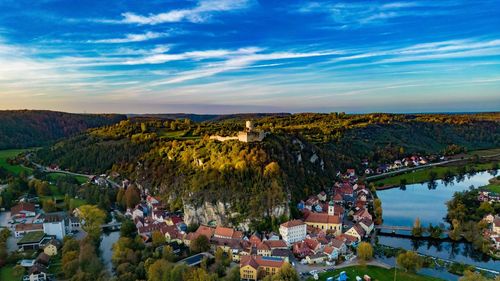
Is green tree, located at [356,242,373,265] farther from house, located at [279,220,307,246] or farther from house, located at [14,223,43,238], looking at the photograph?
house, located at [14,223,43,238]

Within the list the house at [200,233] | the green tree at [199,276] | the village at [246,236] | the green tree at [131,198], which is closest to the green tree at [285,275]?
the village at [246,236]

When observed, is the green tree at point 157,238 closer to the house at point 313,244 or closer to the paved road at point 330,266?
the paved road at point 330,266

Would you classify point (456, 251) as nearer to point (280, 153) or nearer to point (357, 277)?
point (357, 277)

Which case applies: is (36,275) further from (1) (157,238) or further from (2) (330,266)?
(2) (330,266)

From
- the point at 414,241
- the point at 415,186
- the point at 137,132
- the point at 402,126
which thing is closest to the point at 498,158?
the point at 402,126

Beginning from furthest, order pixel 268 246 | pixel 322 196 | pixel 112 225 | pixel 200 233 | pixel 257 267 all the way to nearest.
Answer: pixel 322 196 → pixel 112 225 → pixel 200 233 → pixel 268 246 → pixel 257 267

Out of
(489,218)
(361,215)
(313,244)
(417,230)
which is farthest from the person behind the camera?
(361,215)

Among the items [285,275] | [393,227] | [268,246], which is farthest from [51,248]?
[393,227]
